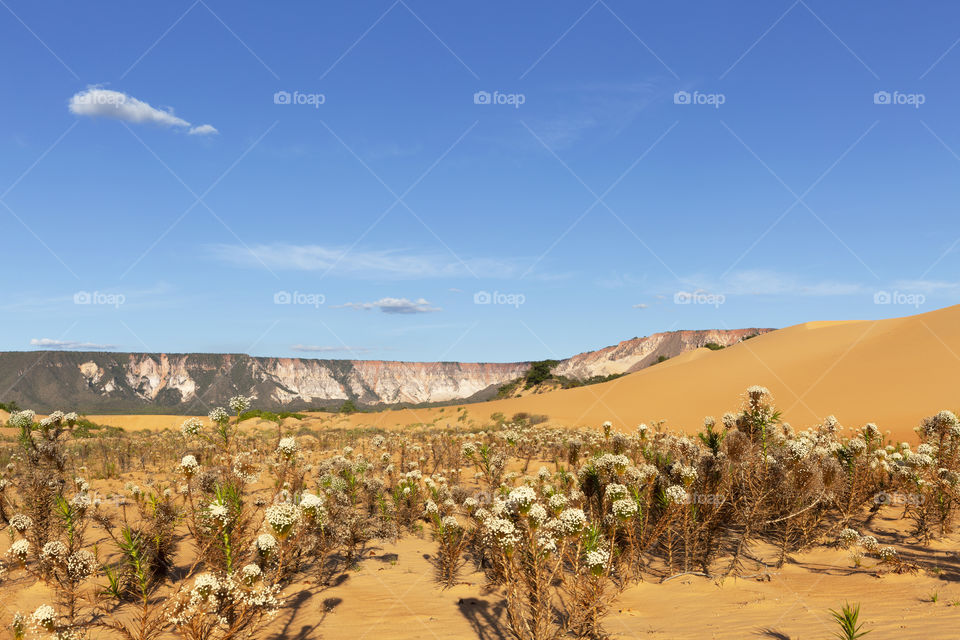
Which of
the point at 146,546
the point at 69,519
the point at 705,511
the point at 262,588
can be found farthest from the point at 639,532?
the point at 69,519

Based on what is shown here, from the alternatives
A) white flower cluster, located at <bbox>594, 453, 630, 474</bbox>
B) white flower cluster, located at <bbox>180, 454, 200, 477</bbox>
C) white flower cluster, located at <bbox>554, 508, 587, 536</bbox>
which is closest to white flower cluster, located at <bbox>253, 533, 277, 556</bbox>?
white flower cluster, located at <bbox>180, 454, 200, 477</bbox>

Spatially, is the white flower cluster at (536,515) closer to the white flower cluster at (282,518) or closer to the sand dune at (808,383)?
the white flower cluster at (282,518)

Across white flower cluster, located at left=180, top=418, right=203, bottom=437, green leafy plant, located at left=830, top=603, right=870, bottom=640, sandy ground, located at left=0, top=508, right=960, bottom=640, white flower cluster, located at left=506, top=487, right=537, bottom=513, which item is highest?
white flower cluster, located at left=180, top=418, right=203, bottom=437

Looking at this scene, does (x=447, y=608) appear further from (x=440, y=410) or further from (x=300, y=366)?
(x=300, y=366)

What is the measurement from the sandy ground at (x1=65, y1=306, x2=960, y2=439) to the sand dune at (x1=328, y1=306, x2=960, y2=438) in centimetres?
6

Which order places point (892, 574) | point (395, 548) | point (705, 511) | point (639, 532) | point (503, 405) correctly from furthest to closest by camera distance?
point (503, 405)
point (395, 548)
point (639, 532)
point (705, 511)
point (892, 574)

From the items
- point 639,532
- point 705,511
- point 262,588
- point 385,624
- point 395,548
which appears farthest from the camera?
point 395,548

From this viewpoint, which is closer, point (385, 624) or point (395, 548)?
point (385, 624)

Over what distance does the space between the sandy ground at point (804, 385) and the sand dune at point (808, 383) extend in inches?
2.3

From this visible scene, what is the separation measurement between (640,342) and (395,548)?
13869 centimetres

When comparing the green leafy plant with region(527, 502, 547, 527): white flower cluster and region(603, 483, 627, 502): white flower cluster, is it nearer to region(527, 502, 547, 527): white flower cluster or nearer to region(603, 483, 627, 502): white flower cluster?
region(603, 483, 627, 502): white flower cluster

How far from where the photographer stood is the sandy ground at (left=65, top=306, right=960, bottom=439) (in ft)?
84.9

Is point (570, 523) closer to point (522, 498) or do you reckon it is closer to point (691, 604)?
point (522, 498)

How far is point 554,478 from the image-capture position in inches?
454
